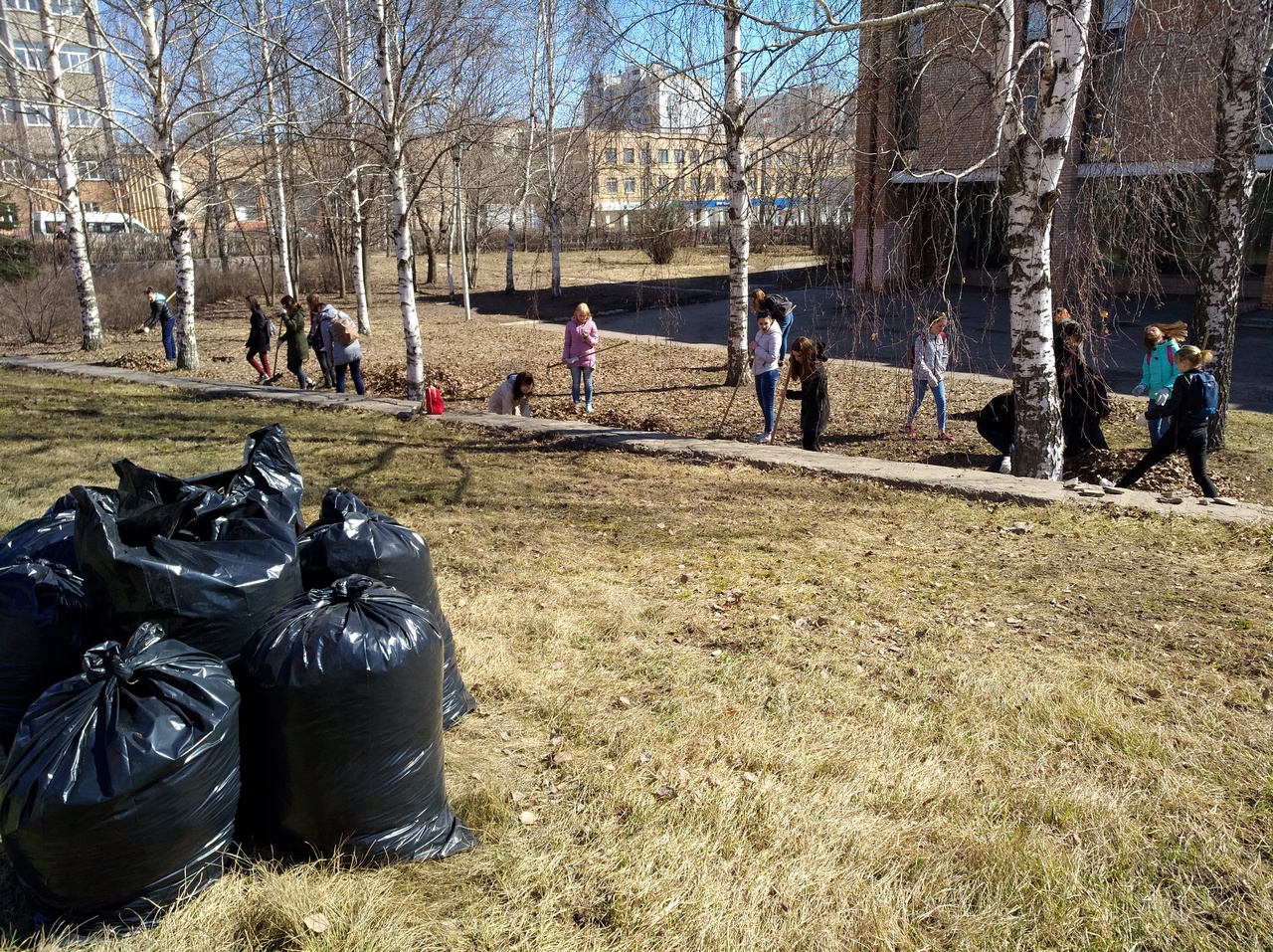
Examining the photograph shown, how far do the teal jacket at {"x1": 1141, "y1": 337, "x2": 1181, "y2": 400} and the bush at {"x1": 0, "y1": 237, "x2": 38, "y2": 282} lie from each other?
22.4 m

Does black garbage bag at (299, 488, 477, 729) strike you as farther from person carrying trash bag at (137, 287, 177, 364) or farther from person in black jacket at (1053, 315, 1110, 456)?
person carrying trash bag at (137, 287, 177, 364)

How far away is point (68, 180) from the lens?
1662cm

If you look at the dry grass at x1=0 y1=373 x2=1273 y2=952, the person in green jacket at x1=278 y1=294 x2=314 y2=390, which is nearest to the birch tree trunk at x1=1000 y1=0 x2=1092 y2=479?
the dry grass at x1=0 y1=373 x2=1273 y2=952

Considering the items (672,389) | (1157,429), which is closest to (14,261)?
(672,389)

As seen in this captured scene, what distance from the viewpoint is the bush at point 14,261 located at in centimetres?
2005

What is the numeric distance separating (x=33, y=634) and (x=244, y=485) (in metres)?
1.03

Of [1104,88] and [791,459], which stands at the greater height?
[1104,88]

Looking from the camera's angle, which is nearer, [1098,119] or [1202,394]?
[1202,394]

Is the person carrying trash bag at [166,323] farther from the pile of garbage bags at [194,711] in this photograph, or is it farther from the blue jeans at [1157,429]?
the blue jeans at [1157,429]

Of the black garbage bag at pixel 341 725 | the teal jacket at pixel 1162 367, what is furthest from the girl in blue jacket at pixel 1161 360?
the black garbage bag at pixel 341 725

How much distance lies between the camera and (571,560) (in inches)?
235

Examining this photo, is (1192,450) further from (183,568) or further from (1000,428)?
(183,568)

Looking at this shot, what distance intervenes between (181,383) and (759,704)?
477 inches

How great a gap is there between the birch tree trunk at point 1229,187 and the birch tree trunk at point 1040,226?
1.66 meters
